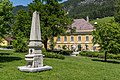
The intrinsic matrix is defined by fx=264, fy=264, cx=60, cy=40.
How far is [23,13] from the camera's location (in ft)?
165

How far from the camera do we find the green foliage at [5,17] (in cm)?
2588

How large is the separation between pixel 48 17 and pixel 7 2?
1870 cm

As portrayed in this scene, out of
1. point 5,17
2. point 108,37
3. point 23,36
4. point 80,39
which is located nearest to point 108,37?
point 108,37

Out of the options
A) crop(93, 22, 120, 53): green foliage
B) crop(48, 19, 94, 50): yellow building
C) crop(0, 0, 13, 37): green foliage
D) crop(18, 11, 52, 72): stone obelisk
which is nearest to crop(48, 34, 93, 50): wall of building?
crop(48, 19, 94, 50): yellow building

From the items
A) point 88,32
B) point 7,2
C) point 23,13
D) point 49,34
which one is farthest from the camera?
point 88,32

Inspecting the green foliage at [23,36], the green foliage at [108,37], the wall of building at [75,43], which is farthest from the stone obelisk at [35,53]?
the wall of building at [75,43]

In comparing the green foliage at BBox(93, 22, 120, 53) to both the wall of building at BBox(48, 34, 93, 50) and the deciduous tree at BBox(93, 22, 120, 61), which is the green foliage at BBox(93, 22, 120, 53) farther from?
the wall of building at BBox(48, 34, 93, 50)

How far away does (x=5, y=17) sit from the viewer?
27000mm

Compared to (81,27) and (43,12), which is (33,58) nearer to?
(43,12)

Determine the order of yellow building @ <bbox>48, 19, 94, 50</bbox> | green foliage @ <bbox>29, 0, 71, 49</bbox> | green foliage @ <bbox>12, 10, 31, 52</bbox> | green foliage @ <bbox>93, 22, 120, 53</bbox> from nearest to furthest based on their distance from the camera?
green foliage @ <bbox>93, 22, 120, 53</bbox> < green foliage @ <bbox>29, 0, 71, 49</bbox> < green foliage @ <bbox>12, 10, 31, 52</bbox> < yellow building @ <bbox>48, 19, 94, 50</bbox>

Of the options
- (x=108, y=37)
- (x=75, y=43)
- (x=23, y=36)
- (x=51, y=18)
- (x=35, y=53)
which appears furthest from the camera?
(x=75, y=43)

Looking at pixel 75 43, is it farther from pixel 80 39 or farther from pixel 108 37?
pixel 108 37

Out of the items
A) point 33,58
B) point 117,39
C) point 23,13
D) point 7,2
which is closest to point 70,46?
point 23,13

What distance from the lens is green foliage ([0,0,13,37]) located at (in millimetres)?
25875
